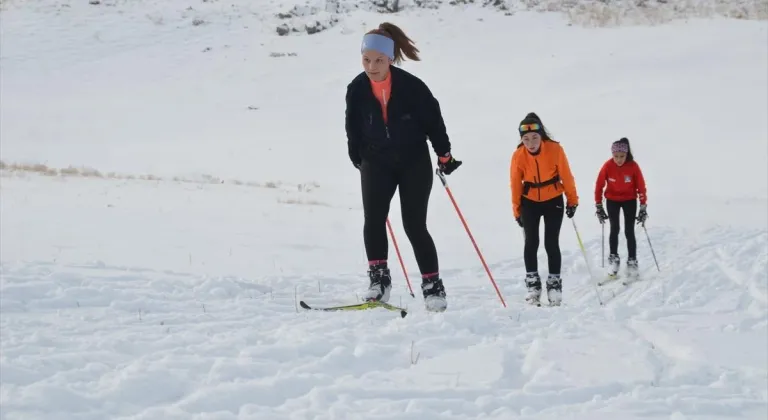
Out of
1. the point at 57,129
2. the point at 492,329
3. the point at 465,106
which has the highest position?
the point at 492,329

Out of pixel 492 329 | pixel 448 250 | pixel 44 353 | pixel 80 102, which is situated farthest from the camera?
pixel 80 102

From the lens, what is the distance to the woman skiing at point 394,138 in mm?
4918

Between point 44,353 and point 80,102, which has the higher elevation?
point 44,353

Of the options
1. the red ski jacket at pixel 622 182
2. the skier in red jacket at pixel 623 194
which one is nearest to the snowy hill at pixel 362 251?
the skier in red jacket at pixel 623 194

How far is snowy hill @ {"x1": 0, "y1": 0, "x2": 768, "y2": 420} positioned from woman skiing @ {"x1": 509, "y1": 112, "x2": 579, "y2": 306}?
440 mm

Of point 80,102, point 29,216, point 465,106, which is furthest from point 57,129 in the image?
point 29,216

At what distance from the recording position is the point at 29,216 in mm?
8859

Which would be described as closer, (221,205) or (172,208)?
(172,208)

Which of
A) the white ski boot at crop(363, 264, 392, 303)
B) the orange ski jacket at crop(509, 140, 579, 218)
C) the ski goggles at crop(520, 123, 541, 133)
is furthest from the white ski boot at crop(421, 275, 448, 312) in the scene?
the ski goggles at crop(520, 123, 541, 133)

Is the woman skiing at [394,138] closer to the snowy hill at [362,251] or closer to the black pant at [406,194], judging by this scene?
the black pant at [406,194]

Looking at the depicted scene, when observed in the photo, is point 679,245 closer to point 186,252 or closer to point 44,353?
point 186,252

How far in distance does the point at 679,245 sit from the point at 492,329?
20.8 feet

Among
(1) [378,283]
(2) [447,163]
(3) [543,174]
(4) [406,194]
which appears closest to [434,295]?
(1) [378,283]

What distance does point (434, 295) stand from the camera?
17.1ft
